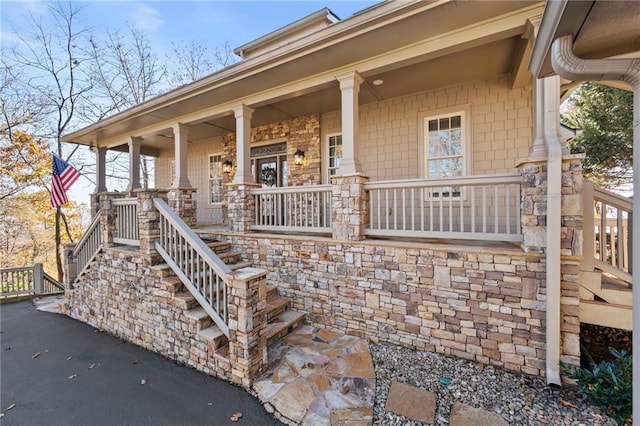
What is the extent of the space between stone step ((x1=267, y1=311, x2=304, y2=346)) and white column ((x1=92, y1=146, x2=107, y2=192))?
7165 millimetres

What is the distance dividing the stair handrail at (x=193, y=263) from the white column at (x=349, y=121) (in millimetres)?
2206

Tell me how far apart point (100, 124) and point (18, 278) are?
492cm

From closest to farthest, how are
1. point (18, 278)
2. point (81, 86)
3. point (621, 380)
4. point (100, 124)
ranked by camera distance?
point (621, 380) < point (100, 124) < point (18, 278) < point (81, 86)

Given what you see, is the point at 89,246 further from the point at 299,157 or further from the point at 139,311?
the point at 299,157

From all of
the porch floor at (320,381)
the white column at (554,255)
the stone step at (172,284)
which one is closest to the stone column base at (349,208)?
the porch floor at (320,381)

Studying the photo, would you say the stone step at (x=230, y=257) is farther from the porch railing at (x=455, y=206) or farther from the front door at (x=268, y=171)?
the front door at (x=268, y=171)

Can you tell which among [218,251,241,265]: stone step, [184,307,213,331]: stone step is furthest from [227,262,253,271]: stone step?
[184,307,213,331]: stone step

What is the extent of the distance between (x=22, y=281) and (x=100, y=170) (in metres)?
3.68

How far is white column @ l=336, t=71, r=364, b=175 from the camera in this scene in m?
4.17

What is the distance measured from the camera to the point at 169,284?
379 centimetres

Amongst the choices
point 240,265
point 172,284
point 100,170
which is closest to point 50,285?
point 100,170

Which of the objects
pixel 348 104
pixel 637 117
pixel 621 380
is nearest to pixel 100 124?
pixel 348 104

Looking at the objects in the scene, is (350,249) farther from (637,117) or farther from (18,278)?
(18,278)

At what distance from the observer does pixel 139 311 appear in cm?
420
